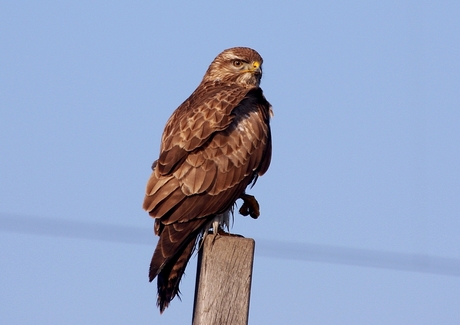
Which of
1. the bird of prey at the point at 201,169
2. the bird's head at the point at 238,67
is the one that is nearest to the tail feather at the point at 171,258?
the bird of prey at the point at 201,169

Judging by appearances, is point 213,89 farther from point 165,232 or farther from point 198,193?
point 165,232

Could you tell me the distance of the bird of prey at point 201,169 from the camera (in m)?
5.84

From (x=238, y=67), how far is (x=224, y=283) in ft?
14.5

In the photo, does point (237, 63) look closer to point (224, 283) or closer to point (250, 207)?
point (250, 207)

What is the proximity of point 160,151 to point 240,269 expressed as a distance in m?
2.32

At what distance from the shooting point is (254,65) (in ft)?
28.3

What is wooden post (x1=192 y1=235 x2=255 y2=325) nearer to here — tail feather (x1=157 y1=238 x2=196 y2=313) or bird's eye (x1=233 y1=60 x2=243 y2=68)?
tail feather (x1=157 y1=238 x2=196 y2=313)

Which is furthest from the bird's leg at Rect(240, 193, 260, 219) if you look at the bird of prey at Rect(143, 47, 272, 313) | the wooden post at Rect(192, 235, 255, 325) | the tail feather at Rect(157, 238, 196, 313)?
the wooden post at Rect(192, 235, 255, 325)

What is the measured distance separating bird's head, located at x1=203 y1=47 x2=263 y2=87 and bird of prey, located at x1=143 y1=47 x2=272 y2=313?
0.87 meters

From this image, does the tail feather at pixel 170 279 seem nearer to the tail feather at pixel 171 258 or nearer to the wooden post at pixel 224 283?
the tail feather at pixel 171 258

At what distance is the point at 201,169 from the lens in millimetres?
6465

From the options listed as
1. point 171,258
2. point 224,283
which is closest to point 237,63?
point 171,258

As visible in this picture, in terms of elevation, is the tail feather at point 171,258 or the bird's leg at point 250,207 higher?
the bird's leg at point 250,207

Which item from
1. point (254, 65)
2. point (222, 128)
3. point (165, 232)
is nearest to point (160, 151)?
point (222, 128)
